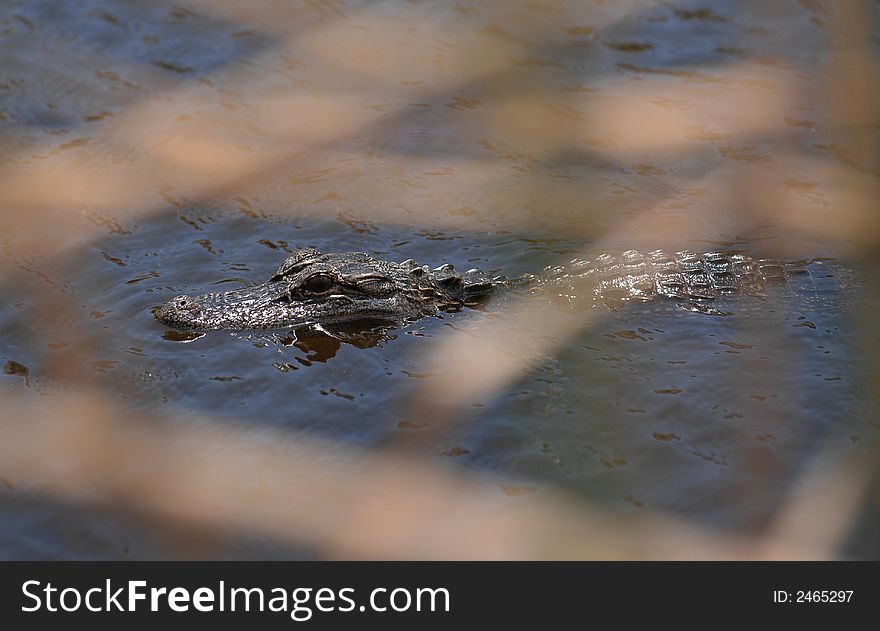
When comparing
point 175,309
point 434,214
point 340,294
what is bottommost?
point 175,309

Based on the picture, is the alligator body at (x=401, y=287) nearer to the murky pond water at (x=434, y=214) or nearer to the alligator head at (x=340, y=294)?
the alligator head at (x=340, y=294)

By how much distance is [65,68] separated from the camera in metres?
9.38

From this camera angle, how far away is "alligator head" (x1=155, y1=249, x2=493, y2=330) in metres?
6.20

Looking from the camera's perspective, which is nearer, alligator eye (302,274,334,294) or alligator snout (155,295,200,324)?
alligator snout (155,295,200,324)

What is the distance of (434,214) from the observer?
7473 millimetres

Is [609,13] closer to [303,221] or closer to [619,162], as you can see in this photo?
[619,162]

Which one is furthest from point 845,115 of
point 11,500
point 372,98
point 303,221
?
point 11,500

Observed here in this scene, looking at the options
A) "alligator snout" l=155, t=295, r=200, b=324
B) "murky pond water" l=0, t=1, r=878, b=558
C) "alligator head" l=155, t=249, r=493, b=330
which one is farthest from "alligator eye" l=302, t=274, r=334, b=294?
"alligator snout" l=155, t=295, r=200, b=324

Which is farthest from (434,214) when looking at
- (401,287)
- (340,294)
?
(340,294)

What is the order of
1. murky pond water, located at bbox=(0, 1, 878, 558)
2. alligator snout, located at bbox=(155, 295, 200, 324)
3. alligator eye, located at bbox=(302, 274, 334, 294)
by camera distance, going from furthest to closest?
1. alligator eye, located at bbox=(302, 274, 334, 294)
2. alligator snout, located at bbox=(155, 295, 200, 324)
3. murky pond water, located at bbox=(0, 1, 878, 558)

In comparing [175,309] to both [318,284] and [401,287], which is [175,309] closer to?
[318,284]

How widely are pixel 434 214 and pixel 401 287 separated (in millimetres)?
1229

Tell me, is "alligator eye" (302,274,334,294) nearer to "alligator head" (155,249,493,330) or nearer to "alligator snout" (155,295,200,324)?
"alligator head" (155,249,493,330)

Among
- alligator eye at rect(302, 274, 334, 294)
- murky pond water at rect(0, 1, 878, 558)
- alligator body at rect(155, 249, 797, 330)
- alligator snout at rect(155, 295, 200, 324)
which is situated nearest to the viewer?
murky pond water at rect(0, 1, 878, 558)
